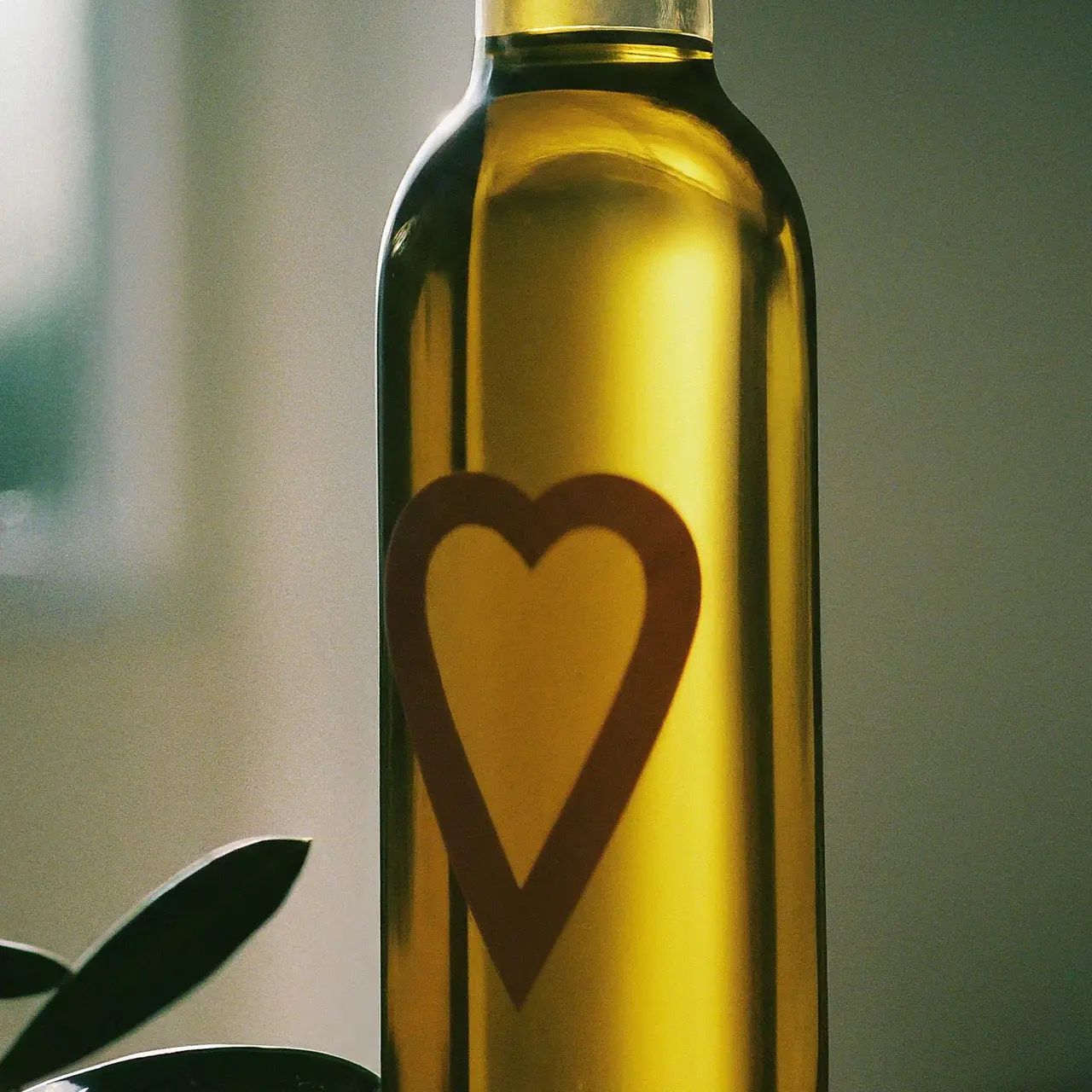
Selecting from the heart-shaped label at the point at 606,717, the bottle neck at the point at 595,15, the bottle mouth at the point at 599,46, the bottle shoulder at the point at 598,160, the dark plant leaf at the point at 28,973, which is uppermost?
the bottle neck at the point at 595,15

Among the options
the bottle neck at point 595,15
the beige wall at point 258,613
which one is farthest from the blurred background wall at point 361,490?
the bottle neck at point 595,15

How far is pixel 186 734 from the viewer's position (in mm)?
809

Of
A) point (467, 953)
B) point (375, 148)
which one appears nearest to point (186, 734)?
point (375, 148)

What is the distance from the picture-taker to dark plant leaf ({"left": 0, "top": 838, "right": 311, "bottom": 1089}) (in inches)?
9.1

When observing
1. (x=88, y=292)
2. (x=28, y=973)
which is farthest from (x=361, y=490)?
(x=28, y=973)

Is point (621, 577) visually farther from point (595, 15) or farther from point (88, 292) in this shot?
point (88, 292)

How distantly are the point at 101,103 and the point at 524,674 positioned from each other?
743 mm

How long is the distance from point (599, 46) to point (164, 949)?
0.19m

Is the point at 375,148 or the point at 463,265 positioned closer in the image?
the point at 463,265

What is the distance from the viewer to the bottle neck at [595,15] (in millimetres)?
234

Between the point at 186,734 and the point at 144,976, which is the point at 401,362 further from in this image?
the point at 186,734

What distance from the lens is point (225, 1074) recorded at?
237mm

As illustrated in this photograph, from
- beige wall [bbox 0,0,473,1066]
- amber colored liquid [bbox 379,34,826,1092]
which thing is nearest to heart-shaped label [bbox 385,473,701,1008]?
amber colored liquid [bbox 379,34,826,1092]

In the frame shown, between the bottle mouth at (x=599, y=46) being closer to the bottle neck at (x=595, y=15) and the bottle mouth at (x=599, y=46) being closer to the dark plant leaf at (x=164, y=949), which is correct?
the bottle neck at (x=595, y=15)
